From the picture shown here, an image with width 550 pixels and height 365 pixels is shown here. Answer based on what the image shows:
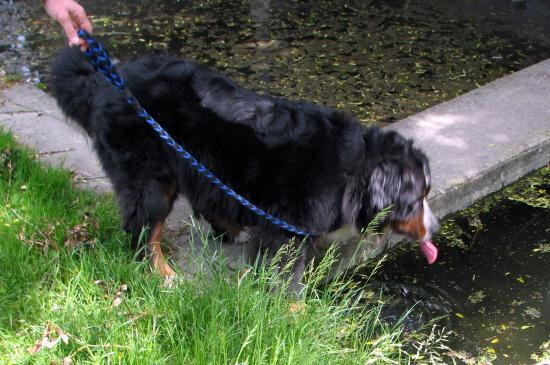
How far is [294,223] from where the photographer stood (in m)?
3.16

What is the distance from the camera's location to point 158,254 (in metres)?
3.36

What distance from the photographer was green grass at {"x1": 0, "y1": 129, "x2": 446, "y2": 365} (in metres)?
2.42

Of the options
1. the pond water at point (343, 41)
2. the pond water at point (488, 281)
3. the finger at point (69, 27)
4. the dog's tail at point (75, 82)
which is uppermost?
the finger at point (69, 27)

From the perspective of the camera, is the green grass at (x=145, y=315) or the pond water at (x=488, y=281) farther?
the pond water at (x=488, y=281)

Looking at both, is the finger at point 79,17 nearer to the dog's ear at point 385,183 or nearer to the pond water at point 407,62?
the dog's ear at point 385,183

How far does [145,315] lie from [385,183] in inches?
52.0

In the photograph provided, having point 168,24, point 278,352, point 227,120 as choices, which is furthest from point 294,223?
point 168,24

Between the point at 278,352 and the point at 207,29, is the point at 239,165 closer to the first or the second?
the point at 278,352

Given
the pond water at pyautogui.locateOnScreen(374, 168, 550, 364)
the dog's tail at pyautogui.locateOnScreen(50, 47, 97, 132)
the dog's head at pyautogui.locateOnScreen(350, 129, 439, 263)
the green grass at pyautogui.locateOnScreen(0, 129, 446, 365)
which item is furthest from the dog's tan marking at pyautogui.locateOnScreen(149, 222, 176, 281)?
the pond water at pyautogui.locateOnScreen(374, 168, 550, 364)

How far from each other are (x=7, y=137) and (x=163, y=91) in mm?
1551

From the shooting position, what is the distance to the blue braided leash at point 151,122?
2693mm

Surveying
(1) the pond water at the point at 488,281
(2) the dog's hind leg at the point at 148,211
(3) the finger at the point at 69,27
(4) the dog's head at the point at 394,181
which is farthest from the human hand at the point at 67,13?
(1) the pond water at the point at 488,281

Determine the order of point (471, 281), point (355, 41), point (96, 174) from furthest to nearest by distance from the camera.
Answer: point (355, 41), point (96, 174), point (471, 281)

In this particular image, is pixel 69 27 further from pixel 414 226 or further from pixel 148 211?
pixel 414 226
